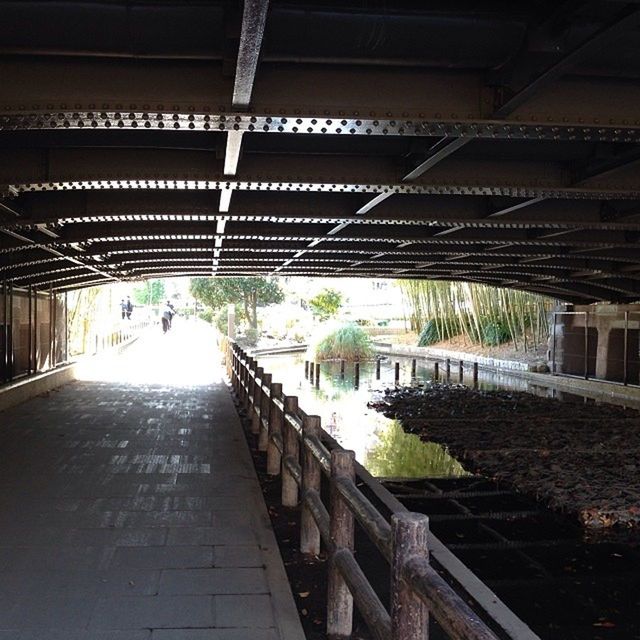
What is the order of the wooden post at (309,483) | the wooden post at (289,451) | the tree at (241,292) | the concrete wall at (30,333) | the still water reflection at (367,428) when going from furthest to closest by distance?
1. the tree at (241,292)
2. the concrete wall at (30,333)
3. the still water reflection at (367,428)
4. the wooden post at (289,451)
5. the wooden post at (309,483)

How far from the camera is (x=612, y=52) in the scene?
4.87m

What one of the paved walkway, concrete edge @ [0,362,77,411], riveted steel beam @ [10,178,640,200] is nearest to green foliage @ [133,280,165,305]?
concrete edge @ [0,362,77,411]

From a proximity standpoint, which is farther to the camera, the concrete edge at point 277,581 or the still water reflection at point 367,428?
the still water reflection at point 367,428

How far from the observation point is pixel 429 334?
1590 inches

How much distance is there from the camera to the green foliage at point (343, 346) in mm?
33188

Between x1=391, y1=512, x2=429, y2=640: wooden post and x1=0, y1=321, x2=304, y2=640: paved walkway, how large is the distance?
4.17 feet

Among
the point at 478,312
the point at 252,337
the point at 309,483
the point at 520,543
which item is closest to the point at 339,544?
the point at 309,483

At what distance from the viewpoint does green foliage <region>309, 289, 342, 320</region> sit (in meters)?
44.5

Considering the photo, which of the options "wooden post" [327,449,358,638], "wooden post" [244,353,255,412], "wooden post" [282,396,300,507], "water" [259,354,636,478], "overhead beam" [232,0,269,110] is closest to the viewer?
"overhead beam" [232,0,269,110]

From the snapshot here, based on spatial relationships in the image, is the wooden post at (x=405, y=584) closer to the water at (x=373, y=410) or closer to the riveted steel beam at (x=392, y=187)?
the riveted steel beam at (x=392, y=187)

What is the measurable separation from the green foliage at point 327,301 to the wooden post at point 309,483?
3850 centimetres

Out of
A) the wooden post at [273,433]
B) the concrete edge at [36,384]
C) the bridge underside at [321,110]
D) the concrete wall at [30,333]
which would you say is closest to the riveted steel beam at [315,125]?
the bridge underside at [321,110]

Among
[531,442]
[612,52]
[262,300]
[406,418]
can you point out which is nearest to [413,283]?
[262,300]

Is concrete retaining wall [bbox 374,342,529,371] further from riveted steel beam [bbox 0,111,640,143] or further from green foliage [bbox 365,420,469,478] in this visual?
riveted steel beam [bbox 0,111,640,143]
